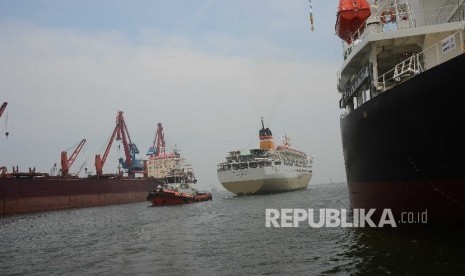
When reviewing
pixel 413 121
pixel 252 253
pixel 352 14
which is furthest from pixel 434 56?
pixel 252 253

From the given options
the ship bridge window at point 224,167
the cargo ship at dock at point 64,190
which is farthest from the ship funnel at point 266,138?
the cargo ship at dock at point 64,190

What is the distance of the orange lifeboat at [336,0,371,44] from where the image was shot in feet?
64.6

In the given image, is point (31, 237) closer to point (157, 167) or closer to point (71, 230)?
point (71, 230)

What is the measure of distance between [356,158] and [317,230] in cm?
373

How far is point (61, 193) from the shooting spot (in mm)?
53750

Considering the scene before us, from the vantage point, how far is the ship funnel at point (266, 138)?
7175cm

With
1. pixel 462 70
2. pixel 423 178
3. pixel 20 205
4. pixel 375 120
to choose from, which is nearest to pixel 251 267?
pixel 423 178

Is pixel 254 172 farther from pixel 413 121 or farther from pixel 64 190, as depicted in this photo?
pixel 413 121

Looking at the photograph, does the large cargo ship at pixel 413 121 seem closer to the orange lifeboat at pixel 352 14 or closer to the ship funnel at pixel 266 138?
the orange lifeboat at pixel 352 14

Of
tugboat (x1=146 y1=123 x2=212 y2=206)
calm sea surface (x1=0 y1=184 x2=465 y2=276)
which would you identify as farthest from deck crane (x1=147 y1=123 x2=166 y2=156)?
calm sea surface (x1=0 y1=184 x2=465 y2=276)

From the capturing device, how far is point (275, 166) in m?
62.4

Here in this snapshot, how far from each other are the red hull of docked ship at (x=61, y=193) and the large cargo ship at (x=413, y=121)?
Answer: 1621 inches

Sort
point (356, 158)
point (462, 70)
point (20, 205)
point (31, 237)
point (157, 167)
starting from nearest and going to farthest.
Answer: point (462, 70) → point (356, 158) → point (31, 237) → point (20, 205) → point (157, 167)

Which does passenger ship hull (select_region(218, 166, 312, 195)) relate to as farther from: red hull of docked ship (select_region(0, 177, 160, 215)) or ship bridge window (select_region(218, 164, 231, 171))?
red hull of docked ship (select_region(0, 177, 160, 215))
